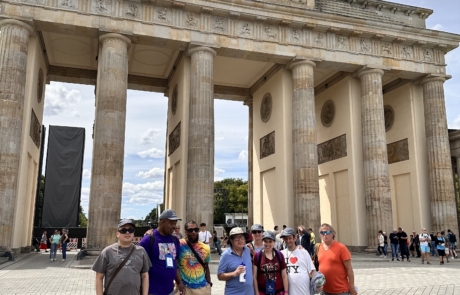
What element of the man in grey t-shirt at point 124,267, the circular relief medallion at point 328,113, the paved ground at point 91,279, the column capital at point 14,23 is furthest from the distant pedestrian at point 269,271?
the circular relief medallion at point 328,113

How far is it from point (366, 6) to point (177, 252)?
25.6m

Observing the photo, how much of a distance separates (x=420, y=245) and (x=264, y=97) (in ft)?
44.7

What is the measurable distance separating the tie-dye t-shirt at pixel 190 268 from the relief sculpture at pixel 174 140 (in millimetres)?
18937

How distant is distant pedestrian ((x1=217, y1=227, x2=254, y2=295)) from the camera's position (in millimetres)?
5023

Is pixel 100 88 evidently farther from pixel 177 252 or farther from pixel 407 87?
pixel 407 87

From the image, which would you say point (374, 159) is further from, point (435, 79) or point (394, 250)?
point (435, 79)

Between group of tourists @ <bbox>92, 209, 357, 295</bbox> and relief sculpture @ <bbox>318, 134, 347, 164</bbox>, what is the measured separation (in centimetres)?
2163

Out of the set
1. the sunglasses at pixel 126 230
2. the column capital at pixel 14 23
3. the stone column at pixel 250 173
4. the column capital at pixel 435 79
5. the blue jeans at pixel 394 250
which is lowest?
the blue jeans at pixel 394 250

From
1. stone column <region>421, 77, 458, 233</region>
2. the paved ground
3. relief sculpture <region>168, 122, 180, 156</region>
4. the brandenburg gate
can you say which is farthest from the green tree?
the paved ground

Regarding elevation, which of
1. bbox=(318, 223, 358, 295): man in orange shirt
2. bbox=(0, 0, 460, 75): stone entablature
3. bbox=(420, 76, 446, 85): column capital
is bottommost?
bbox=(318, 223, 358, 295): man in orange shirt

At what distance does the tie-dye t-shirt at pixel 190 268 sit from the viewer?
5326 millimetres

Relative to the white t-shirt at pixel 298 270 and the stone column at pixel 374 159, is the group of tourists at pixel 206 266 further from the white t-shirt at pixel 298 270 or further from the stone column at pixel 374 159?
the stone column at pixel 374 159

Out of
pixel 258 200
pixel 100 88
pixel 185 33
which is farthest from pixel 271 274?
pixel 258 200

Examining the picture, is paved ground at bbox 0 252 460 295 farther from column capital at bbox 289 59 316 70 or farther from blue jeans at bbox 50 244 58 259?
column capital at bbox 289 59 316 70
